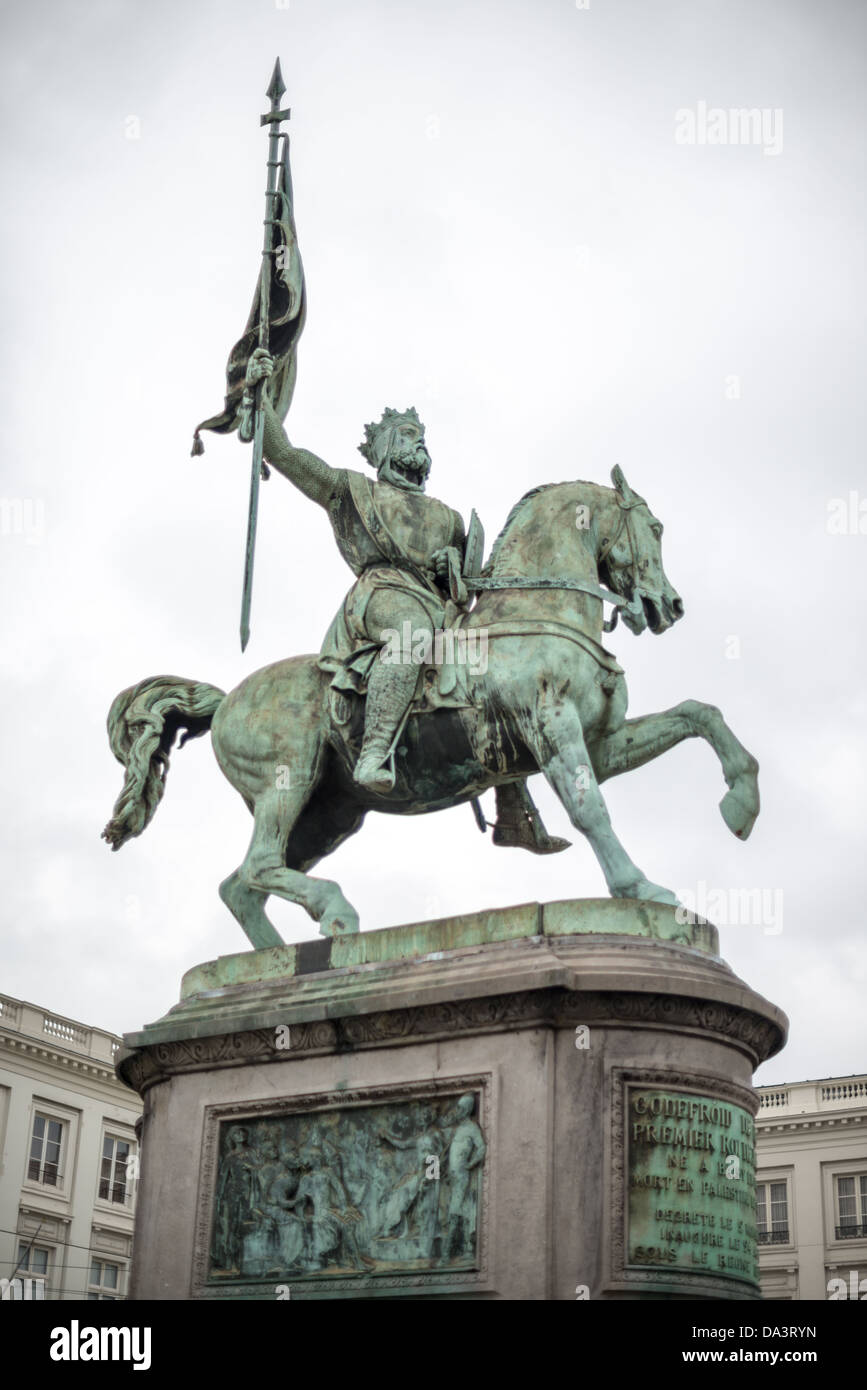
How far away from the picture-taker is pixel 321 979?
1230 cm

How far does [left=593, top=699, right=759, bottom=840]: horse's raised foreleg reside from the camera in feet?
41.7

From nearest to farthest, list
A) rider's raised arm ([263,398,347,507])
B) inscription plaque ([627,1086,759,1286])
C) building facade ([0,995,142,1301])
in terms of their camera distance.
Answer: inscription plaque ([627,1086,759,1286]), rider's raised arm ([263,398,347,507]), building facade ([0,995,142,1301])

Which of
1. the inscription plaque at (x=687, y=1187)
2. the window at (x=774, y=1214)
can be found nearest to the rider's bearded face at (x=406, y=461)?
the inscription plaque at (x=687, y=1187)

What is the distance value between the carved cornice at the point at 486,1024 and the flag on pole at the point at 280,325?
501 centimetres

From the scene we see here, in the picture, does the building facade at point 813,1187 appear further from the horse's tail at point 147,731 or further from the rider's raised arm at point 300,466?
the rider's raised arm at point 300,466

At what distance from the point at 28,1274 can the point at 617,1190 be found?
3325 cm

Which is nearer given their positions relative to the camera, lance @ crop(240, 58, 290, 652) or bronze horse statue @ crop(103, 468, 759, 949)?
bronze horse statue @ crop(103, 468, 759, 949)

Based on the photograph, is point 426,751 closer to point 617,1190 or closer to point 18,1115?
point 617,1190

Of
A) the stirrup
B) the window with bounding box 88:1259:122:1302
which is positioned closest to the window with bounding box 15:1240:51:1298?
the window with bounding box 88:1259:122:1302

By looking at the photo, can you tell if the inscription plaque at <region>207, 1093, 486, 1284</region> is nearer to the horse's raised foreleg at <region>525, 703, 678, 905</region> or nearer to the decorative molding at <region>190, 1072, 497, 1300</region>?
the decorative molding at <region>190, 1072, 497, 1300</region>

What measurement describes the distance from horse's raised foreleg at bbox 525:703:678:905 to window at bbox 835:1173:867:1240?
35.6 metres

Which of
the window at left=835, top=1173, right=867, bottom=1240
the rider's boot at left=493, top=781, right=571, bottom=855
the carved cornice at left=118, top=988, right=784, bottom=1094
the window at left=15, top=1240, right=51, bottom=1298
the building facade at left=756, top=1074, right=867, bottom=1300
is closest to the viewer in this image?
the carved cornice at left=118, top=988, right=784, bottom=1094

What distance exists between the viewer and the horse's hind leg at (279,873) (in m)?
13.0

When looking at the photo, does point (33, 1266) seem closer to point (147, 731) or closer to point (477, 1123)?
point (147, 731)
